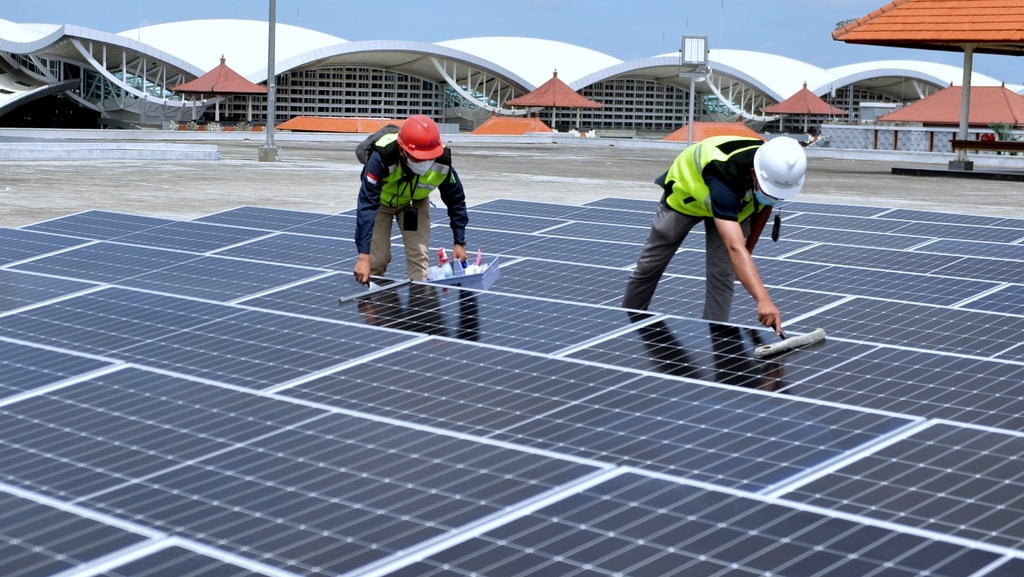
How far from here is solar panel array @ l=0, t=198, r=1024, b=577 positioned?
3967 millimetres

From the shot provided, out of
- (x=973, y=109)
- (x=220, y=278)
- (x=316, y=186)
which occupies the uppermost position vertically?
(x=973, y=109)

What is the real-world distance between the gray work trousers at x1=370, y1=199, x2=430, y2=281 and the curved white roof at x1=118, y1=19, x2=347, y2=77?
202 ft

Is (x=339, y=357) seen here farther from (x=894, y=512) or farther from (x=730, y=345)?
(x=894, y=512)

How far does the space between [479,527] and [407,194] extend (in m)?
5.05

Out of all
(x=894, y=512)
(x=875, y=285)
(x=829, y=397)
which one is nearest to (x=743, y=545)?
(x=894, y=512)

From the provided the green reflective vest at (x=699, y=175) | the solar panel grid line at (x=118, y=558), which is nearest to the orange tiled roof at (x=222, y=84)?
the green reflective vest at (x=699, y=175)

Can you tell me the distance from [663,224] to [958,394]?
278 cm

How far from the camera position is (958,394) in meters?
5.82

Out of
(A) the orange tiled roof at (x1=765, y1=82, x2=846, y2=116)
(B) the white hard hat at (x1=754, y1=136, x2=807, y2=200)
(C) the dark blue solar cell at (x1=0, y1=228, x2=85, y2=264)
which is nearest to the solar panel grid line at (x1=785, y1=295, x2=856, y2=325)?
(B) the white hard hat at (x1=754, y1=136, x2=807, y2=200)

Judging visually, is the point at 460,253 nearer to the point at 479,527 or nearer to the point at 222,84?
the point at 479,527

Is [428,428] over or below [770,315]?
below

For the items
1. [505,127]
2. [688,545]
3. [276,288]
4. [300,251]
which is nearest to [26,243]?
[300,251]

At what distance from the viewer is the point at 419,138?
8.27 m

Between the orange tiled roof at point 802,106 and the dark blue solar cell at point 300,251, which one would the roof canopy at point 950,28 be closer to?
the dark blue solar cell at point 300,251
